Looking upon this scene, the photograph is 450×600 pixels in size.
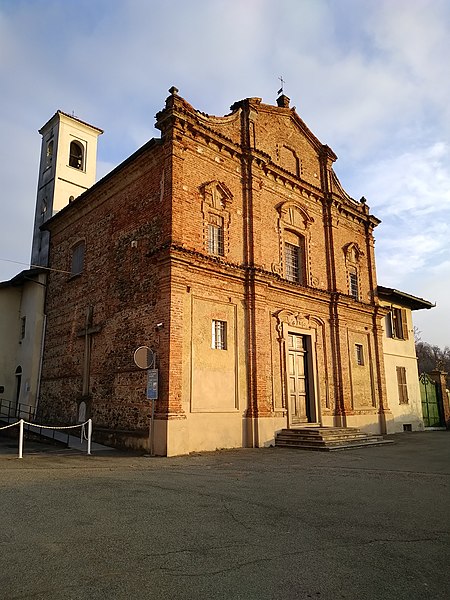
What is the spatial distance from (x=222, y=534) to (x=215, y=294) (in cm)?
957

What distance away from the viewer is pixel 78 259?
61.0 ft

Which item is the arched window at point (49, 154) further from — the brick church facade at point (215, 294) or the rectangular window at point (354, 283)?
the rectangular window at point (354, 283)

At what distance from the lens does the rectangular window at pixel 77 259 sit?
59.9 ft

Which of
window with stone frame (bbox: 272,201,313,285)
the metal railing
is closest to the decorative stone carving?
window with stone frame (bbox: 272,201,313,285)

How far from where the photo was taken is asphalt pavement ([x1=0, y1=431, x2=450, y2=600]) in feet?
11.8

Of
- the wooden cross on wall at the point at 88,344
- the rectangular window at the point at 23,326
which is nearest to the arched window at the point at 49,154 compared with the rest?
the rectangular window at the point at 23,326

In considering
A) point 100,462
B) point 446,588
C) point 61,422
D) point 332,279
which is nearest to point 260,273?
point 332,279

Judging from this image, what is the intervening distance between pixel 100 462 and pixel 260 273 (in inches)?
301

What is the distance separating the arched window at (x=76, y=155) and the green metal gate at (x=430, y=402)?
22.0m

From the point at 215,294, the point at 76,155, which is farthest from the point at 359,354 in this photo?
the point at 76,155

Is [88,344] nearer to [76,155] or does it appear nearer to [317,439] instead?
[317,439]

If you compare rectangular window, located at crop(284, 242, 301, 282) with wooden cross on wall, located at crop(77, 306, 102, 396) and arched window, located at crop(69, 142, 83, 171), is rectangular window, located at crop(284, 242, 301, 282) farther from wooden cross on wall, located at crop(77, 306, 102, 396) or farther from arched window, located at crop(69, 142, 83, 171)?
arched window, located at crop(69, 142, 83, 171)

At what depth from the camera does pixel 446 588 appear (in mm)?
3654

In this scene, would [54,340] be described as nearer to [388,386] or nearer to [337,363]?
[337,363]
